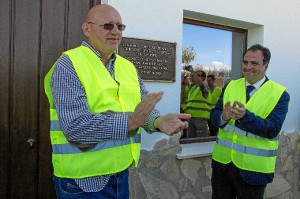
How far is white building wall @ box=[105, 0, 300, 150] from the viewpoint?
11.7ft

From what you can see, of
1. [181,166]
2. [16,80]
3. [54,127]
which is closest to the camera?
[54,127]

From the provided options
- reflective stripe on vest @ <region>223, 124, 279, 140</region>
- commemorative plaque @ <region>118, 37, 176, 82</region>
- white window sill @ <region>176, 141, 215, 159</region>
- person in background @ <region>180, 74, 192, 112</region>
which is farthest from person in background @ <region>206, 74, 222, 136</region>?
reflective stripe on vest @ <region>223, 124, 279, 140</region>

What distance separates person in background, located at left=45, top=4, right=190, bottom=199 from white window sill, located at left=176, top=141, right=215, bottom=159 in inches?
71.3

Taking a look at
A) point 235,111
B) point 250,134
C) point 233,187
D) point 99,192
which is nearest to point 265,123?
point 250,134

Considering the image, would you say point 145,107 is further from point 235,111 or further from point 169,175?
point 169,175

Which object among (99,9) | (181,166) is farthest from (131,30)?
(181,166)

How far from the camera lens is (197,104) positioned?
179 inches

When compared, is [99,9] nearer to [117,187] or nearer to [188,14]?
[117,187]

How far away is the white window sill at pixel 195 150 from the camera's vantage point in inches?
154

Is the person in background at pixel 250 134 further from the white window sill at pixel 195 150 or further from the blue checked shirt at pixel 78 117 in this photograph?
the blue checked shirt at pixel 78 117

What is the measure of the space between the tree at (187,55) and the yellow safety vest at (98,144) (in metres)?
2.37

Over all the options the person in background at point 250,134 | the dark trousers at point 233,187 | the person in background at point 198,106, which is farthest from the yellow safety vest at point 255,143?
the person in background at point 198,106

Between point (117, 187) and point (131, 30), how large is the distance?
1.86 meters

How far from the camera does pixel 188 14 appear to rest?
4117 millimetres
